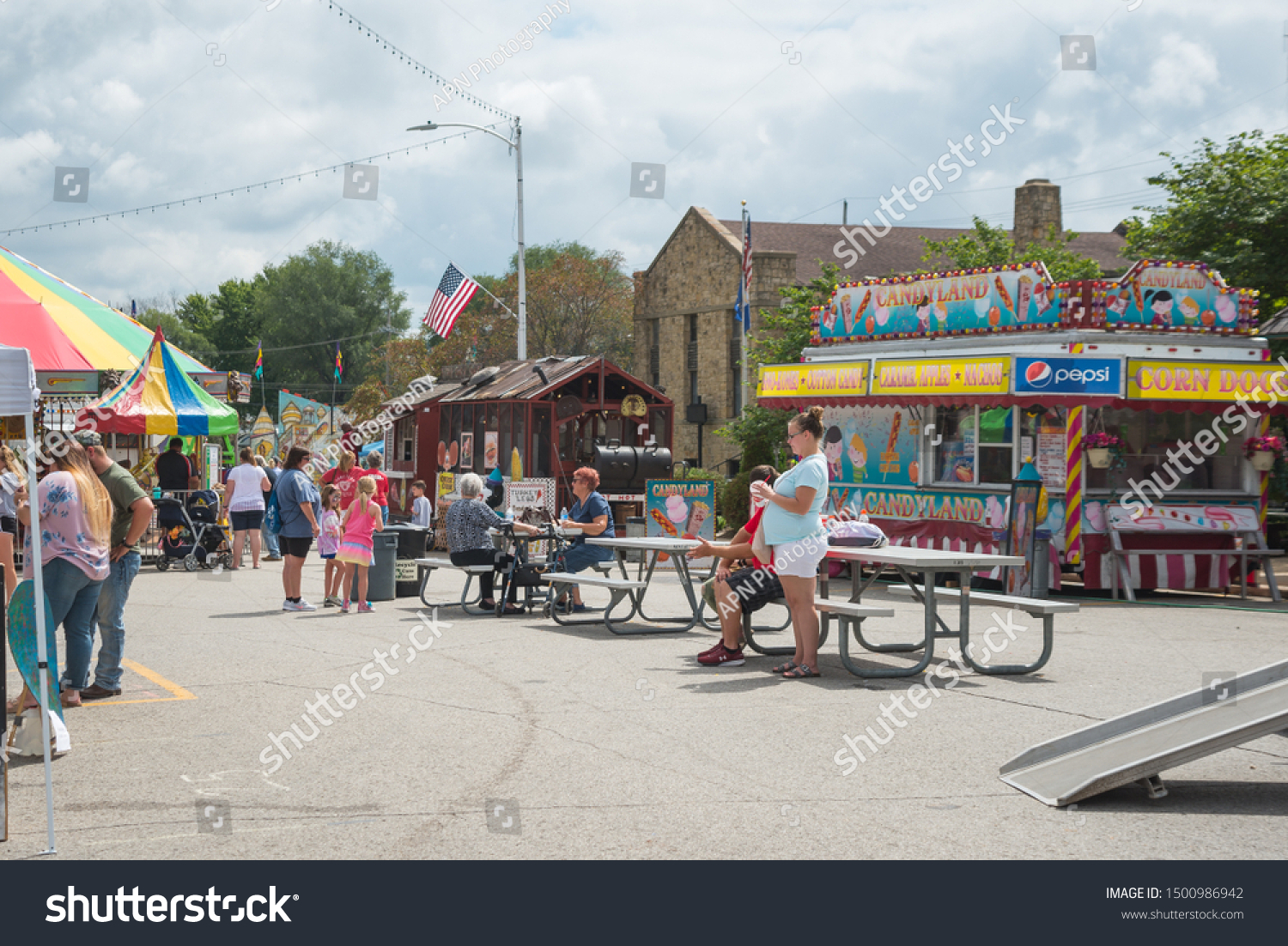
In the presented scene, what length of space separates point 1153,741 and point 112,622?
6.46m

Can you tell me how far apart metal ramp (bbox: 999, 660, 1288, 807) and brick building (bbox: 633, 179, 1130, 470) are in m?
36.0

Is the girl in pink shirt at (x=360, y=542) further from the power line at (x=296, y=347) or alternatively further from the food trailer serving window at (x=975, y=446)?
the power line at (x=296, y=347)

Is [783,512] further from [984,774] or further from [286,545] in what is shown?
[286,545]

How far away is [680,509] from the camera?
1923 centimetres

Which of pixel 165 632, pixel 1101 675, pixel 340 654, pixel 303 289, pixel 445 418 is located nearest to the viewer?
pixel 1101 675

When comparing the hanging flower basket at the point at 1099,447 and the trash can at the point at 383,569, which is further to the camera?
the hanging flower basket at the point at 1099,447

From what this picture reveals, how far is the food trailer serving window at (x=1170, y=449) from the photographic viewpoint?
16719 millimetres

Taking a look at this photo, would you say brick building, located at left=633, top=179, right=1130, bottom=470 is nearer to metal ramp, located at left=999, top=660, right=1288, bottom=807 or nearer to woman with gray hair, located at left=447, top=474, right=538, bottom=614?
woman with gray hair, located at left=447, top=474, right=538, bottom=614

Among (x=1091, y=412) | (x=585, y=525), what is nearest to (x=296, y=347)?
(x=1091, y=412)

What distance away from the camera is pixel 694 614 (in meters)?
12.0

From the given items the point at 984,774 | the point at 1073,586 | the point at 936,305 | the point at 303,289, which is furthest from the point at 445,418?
the point at 303,289

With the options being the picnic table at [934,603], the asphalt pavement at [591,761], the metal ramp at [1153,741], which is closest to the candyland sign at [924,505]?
the asphalt pavement at [591,761]

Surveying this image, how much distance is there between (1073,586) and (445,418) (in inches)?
584

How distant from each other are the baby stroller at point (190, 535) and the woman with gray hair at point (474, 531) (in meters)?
7.54
